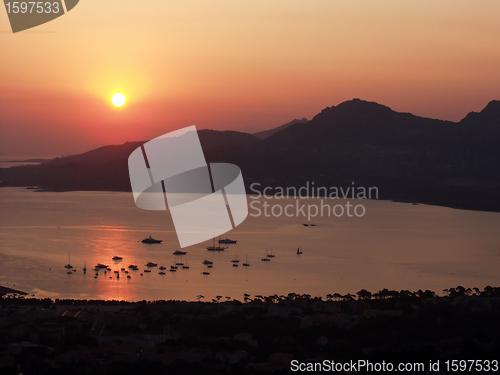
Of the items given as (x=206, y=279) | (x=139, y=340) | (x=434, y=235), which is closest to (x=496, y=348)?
(x=139, y=340)

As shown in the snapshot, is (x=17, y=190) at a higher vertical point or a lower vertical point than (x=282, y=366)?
higher

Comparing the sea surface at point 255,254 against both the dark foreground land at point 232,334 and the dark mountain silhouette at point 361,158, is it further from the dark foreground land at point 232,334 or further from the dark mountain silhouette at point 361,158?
the dark mountain silhouette at point 361,158

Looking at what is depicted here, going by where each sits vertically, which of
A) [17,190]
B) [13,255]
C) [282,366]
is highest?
[17,190]

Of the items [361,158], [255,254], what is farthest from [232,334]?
[361,158]

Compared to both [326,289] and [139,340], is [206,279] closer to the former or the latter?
[326,289]

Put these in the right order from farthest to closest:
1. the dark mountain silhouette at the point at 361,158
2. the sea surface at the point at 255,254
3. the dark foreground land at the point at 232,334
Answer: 1. the dark mountain silhouette at the point at 361,158
2. the sea surface at the point at 255,254
3. the dark foreground land at the point at 232,334

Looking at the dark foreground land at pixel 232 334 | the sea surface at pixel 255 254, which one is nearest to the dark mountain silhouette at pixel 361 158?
the sea surface at pixel 255 254
